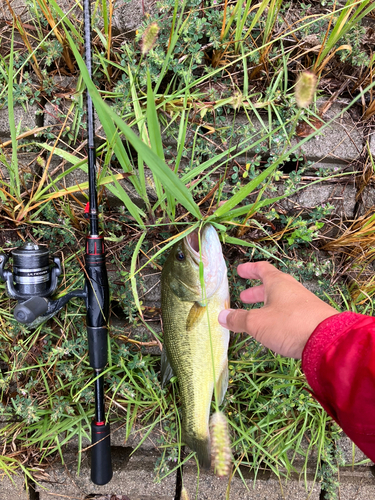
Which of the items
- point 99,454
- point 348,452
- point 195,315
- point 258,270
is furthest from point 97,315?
point 348,452

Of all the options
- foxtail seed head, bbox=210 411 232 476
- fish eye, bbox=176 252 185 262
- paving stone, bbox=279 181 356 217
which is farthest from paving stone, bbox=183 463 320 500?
paving stone, bbox=279 181 356 217

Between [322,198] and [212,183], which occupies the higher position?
[212,183]

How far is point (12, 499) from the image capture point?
2330 mm

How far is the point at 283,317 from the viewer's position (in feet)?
5.19

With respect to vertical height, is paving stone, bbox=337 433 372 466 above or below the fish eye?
below

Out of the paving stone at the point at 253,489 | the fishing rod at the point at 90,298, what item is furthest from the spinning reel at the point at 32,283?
the paving stone at the point at 253,489

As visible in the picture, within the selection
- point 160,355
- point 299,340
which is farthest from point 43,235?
point 299,340

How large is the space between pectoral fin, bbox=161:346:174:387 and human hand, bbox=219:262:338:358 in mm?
529

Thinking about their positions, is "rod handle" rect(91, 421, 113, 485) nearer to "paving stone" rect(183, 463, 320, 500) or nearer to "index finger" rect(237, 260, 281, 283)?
"paving stone" rect(183, 463, 320, 500)

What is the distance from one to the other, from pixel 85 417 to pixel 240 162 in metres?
2.06

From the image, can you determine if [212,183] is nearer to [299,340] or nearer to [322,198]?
[322,198]

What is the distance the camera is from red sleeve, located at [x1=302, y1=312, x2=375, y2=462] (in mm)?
1318

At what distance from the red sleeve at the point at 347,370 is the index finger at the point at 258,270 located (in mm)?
465

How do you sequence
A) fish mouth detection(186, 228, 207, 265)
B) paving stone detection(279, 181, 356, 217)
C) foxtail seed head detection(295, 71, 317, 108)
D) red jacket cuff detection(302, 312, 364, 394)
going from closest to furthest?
foxtail seed head detection(295, 71, 317, 108) < red jacket cuff detection(302, 312, 364, 394) < fish mouth detection(186, 228, 207, 265) < paving stone detection(279, 181, 356, 217)
